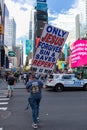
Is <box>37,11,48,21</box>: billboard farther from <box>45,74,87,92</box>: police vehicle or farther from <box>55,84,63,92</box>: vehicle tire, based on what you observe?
<box>55,84,63,92</box>: vehicle tire

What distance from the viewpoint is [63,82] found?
2442 cm

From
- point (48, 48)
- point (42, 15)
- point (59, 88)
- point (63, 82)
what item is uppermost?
point (42, 15)

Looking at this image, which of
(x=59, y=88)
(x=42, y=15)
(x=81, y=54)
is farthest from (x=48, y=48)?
(x=42, y=15)

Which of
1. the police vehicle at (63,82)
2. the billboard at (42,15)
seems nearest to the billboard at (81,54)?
the police vehicle at (63,82)

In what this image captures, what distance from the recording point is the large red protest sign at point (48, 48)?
14.4m

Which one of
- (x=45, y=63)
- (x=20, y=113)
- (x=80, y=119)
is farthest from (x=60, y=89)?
(x=80, y=119)

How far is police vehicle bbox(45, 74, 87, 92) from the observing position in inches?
956

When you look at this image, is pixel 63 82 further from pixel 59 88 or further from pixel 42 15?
pixel 42 15

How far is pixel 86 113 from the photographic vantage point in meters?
12.0

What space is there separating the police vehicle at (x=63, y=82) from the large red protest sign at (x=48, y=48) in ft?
31.2

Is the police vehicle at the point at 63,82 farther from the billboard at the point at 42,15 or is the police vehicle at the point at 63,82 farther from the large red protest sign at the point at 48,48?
the billboard at the point at 42,15

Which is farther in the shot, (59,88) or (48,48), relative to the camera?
(59,88)

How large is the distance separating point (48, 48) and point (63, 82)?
10.0 m

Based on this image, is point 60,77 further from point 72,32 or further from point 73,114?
point 72,32
